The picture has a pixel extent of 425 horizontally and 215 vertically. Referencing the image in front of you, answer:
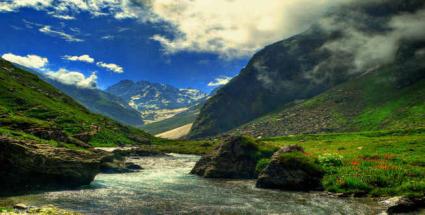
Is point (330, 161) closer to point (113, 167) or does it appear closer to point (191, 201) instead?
point (191, 201)

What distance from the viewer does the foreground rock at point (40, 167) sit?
45.3 meters

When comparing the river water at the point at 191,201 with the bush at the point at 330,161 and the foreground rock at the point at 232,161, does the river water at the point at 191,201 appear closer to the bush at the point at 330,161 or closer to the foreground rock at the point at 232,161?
the bush at the point at 330,161

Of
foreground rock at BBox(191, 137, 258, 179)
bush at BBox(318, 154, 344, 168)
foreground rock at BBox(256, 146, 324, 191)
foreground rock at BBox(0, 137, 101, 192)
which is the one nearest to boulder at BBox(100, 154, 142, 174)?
foreground rock at BBox(191, 137, 258, 179)

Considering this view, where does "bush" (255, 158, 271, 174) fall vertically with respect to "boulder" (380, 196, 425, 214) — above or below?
above

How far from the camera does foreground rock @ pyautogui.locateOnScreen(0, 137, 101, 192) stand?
149ft

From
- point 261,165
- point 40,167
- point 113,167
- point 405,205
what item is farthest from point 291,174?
point 113,167

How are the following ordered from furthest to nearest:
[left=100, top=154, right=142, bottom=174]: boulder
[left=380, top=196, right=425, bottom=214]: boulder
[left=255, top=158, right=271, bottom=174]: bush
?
[left=100, top=154, right=142, bottom=174]: boulder → [left=255, top=158, right=271, bottom=174]: bush → [left=380, top=196, right=425, bottom=214]: boulder

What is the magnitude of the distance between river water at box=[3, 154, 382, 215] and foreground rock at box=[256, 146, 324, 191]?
302cm

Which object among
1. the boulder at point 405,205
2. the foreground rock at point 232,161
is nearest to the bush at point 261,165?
the foreground rock at point 232,161

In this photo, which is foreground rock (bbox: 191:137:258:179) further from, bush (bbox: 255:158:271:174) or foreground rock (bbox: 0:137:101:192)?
foreground rock (bbox: 0:137:101:192)

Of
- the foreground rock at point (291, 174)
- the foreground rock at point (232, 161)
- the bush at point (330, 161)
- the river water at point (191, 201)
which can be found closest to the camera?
the river water at point (191, 201)

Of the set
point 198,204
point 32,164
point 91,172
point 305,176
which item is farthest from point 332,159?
point 32,164

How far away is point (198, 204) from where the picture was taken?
42.2m

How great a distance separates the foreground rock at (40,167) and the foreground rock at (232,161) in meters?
24.6
